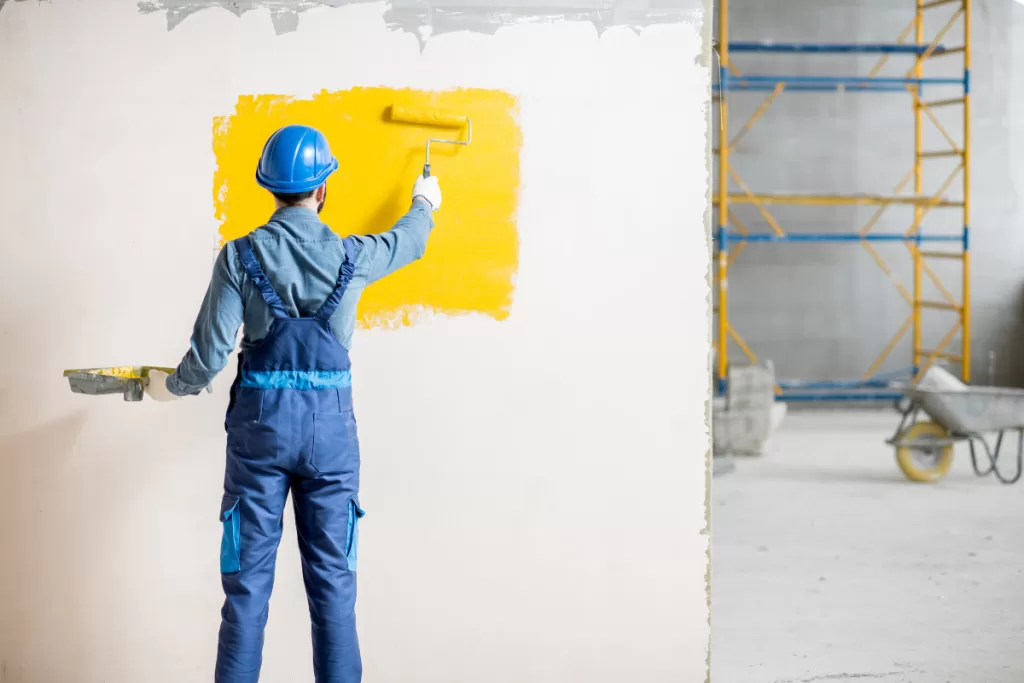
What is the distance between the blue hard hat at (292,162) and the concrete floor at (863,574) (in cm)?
201

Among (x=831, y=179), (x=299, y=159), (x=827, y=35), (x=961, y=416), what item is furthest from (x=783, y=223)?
(x=299, y=159)

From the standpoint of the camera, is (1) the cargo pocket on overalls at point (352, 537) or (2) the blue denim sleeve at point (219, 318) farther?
(1) the cargo pocket on overalls at point (352, 537)

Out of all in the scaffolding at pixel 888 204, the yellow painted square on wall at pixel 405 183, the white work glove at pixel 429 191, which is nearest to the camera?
the white work glove at pixel 429 191

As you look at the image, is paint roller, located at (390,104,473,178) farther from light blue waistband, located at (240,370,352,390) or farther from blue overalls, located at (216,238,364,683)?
light blue waistband, located at (240,370,352,390)

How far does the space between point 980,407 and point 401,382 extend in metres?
4.50

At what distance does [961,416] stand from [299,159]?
498 centimetres

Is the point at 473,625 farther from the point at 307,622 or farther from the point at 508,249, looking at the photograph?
the point at 508,249

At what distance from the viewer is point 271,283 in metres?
2.13

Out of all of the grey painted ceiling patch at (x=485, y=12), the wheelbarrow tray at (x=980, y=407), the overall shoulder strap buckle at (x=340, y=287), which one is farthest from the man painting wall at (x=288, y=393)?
the wheelbarrow tray at (x=980, y=407)

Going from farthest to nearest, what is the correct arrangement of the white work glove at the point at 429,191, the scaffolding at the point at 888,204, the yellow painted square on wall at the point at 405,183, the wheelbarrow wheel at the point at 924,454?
the scaffolding at the point at 888,204
the wheelbarrow wheel at the point at 924,454
the yellow painted square on wall at the point at 405,183
the white work glove at the point at 429,191

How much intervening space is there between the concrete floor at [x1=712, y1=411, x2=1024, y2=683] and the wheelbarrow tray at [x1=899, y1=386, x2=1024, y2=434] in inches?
15.3

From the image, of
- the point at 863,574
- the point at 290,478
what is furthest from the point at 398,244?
the point at 863,574

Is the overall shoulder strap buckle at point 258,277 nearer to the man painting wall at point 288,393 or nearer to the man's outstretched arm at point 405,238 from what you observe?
the man painting wall at point 288,393

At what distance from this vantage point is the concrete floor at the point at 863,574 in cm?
320
